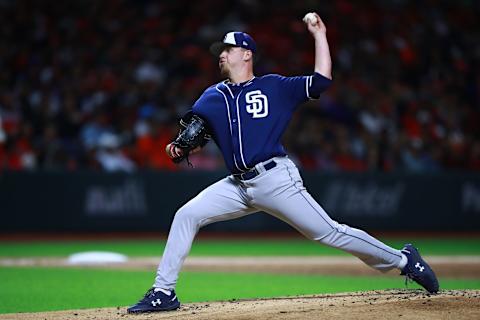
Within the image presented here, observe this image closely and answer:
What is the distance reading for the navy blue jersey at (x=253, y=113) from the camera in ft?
19.0

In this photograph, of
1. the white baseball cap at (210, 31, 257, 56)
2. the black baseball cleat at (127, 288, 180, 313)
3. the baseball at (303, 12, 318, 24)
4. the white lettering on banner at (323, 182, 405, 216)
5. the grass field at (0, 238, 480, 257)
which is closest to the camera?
the baseball at (303, 12, 318, 24)

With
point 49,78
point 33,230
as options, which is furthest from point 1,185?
point 49,78

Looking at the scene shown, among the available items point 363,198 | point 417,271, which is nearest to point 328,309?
point 417,271

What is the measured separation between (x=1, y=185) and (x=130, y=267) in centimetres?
475

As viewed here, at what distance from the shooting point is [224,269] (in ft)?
34.1

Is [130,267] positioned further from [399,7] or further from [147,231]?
[399,7]

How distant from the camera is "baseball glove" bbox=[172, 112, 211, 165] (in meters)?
5.94

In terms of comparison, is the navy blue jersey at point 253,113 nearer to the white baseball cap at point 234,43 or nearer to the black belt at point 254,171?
the black belt at point 254,171

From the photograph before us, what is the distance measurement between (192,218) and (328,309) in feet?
3.68

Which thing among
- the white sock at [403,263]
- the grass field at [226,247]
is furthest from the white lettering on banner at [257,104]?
the grass field at [226,247]

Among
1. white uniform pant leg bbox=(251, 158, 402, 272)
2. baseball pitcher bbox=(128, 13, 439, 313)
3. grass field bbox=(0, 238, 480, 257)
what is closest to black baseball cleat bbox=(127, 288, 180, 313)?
baseball pitcher bbox=(128, 13, 439, 313)

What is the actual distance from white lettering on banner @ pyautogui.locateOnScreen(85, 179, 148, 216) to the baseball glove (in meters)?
9.22

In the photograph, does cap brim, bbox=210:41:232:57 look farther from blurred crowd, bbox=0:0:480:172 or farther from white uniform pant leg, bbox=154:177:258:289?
blurred crowd, bbox=0:0:480:172

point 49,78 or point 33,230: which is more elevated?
point 49,78
